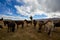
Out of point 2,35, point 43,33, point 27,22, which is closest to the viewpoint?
point 2,35

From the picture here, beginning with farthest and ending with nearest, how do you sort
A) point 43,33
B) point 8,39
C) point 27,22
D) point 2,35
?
point 27,22
point 43,33
point 2,35
point 8,39

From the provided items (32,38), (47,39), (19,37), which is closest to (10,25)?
(19,37)

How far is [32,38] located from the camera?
23875mm

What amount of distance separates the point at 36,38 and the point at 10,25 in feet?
19.6

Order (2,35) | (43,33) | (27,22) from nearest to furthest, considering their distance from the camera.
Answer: (2,35) → (43,33) → (27,22)

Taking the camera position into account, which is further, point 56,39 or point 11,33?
point 11,33

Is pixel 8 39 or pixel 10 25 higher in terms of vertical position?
pixel 10 25

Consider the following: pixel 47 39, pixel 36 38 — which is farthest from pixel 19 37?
pixel 47 39

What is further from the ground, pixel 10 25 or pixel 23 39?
pixel 10 25

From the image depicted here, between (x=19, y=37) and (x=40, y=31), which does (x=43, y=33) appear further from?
(x=19, y=37)

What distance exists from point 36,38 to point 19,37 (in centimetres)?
290

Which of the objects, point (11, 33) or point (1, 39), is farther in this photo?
point (11, 33)

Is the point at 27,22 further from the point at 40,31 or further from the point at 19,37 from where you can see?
the point at 19,37

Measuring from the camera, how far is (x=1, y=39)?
2339cm
